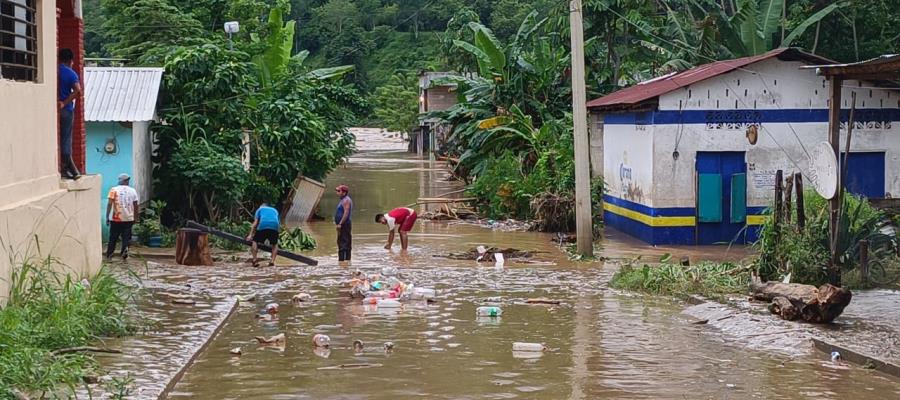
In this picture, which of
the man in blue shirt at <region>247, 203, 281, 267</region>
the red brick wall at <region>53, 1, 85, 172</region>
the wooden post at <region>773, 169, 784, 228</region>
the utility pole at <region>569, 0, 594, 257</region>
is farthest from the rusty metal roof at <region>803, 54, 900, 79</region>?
the man in blue shirt at <region>247, 203, 281, 267</region>

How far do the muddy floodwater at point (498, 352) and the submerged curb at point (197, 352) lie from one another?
0.07m

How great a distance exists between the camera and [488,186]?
31.1 m

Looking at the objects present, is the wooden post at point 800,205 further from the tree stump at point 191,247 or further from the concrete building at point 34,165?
the tree stump at point 191,247

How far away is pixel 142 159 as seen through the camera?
23.5m

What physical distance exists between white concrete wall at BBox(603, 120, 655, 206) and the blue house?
10471mm

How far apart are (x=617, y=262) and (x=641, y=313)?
607cm

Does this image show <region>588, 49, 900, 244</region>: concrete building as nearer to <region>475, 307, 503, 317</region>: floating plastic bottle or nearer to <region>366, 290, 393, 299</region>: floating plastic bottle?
<region>366, 290, 393, 299</region>: floating plastic bottle

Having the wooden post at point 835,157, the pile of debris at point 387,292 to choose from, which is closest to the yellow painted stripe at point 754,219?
the wooden post at point 835,157

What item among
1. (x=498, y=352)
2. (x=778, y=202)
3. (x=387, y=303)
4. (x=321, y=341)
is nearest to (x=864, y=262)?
(x=778, y=202)

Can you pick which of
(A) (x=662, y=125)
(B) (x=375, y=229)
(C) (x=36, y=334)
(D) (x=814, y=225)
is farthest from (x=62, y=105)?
(B) (x=375, y=229)

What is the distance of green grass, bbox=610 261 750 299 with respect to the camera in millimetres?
16109

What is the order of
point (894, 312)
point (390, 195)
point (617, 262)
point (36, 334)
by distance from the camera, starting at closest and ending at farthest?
point (36, 334) → point (894, 312) → point (617, 262) → point (390, 195)

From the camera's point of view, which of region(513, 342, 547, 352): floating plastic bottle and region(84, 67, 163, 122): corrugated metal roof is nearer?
region(513, 342, 547, 352): floating plastic bottle

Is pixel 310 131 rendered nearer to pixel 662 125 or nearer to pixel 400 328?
pixel 662 125
